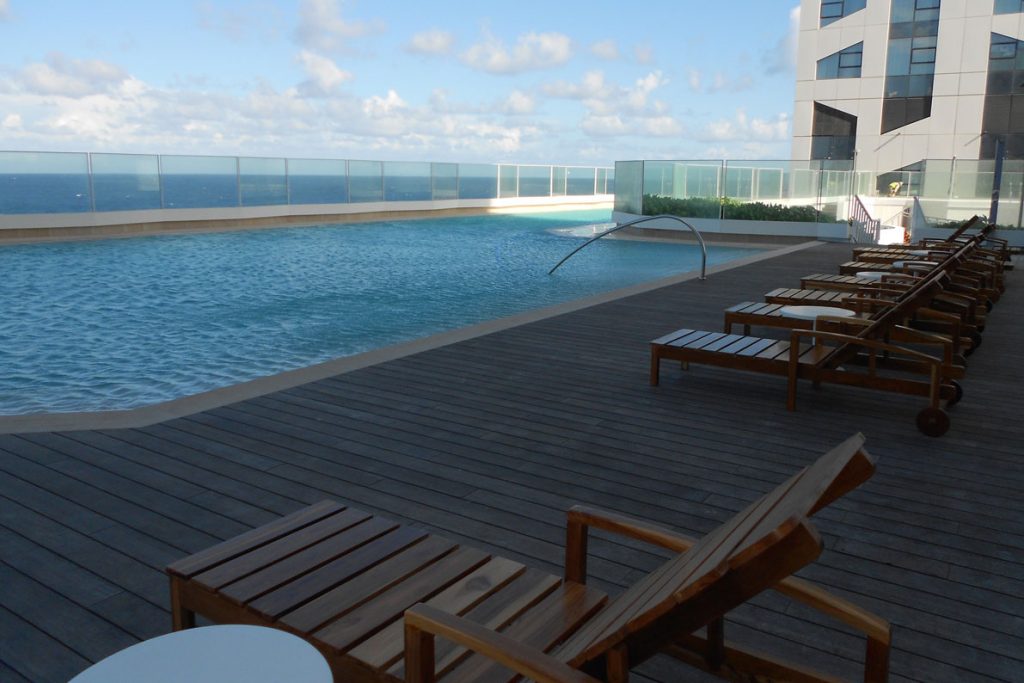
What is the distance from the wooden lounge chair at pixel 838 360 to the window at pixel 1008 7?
1073 inches

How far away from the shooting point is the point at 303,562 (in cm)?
227

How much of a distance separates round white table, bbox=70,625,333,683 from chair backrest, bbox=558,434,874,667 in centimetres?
53

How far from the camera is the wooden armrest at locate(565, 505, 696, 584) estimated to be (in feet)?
6.81

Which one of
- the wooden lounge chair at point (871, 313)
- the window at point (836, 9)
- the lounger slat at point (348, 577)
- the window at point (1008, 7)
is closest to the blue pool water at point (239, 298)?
the wooden lounge chair at point (871, 313)

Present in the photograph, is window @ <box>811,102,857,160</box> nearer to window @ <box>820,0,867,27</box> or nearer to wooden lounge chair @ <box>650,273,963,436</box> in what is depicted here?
window @ <box>820,0,867,27</box>

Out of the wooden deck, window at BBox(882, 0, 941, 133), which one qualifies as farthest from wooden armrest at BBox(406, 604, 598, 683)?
window at BBox(882, 0, 941, 133)

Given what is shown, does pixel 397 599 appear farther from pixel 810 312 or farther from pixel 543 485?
pixel 810 312

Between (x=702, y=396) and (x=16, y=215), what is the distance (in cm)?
1856

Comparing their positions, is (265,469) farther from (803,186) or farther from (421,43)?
(421,43)

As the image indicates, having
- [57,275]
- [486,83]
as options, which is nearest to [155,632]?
[57,275]

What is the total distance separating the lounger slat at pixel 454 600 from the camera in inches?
74.4

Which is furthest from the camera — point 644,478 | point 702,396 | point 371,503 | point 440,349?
point 440,349

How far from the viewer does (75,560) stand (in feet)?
10.1

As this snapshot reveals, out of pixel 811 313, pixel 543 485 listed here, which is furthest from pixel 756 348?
pixel 543 485
